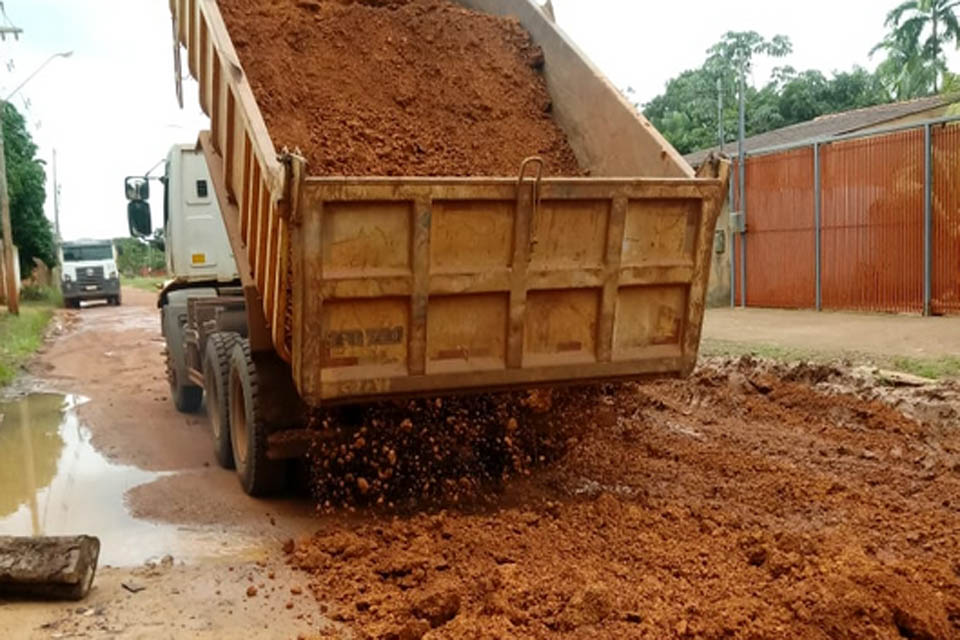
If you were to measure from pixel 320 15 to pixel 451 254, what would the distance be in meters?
2.99

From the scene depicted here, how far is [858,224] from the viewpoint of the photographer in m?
15.5

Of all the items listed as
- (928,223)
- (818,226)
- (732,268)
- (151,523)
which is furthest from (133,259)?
(151,523)

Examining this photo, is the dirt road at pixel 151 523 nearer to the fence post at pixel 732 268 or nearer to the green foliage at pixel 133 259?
the fence post at pixel 732 268

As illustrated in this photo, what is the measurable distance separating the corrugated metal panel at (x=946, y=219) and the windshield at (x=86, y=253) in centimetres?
2982

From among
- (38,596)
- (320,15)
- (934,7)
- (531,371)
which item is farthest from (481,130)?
(934,7)

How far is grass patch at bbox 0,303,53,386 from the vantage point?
14.1 m

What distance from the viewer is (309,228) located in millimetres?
4676

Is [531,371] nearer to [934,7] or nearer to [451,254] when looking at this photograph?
[451,254]

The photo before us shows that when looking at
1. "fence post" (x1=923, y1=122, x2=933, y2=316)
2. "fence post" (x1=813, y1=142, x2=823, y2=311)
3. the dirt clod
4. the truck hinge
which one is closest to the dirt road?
the dirt clod

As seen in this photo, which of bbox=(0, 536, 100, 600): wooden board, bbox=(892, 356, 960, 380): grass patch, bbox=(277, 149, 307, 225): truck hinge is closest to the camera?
bbox=(0, 536, 100, 600): wooden board

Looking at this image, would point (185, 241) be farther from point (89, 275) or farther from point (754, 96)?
point (754, 96)

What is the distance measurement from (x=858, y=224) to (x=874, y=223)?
36 centimetres

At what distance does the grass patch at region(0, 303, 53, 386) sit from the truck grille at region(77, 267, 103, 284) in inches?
327

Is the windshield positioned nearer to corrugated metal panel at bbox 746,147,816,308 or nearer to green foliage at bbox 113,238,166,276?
corrugated metal panel at bbox 746,147,816,308
